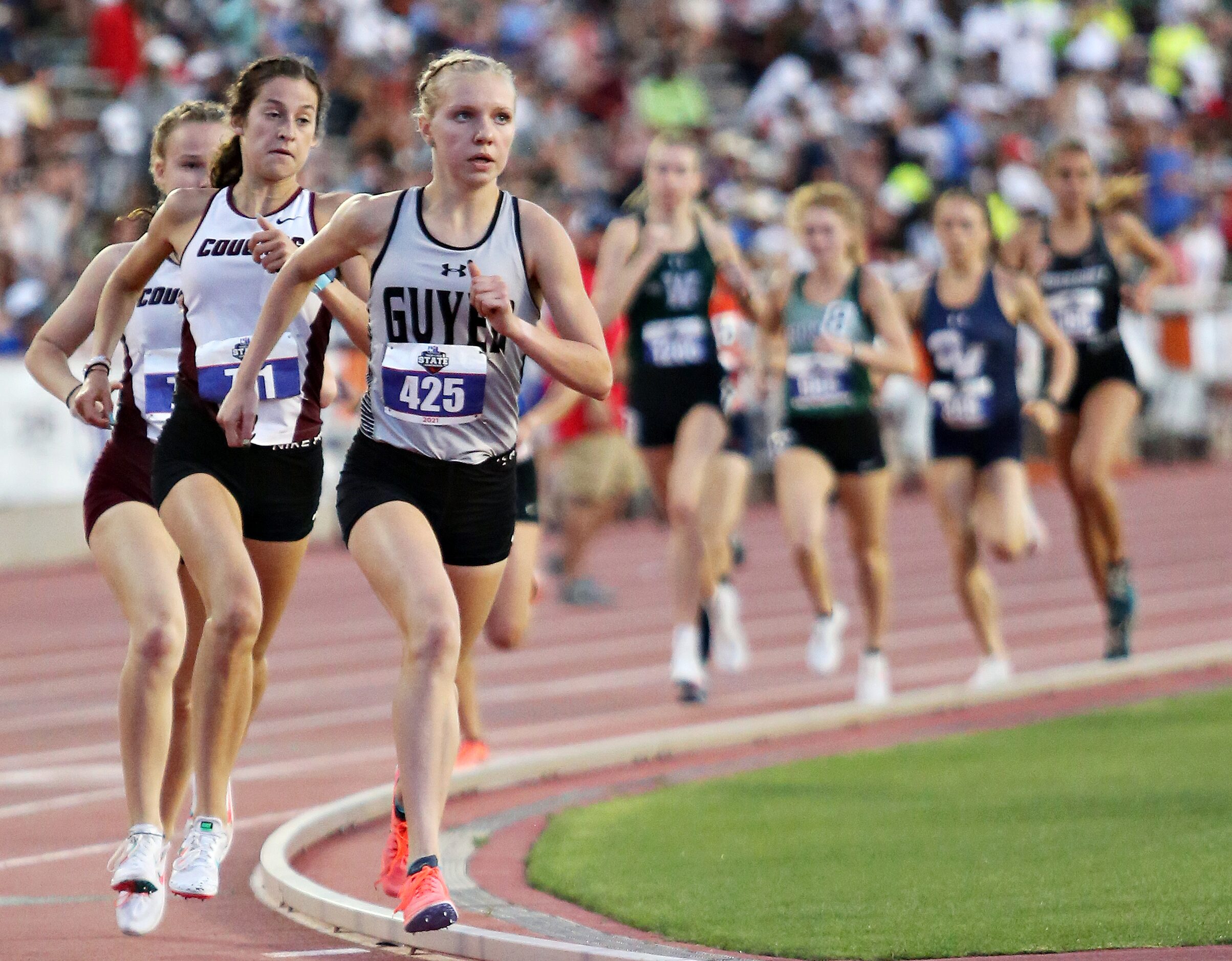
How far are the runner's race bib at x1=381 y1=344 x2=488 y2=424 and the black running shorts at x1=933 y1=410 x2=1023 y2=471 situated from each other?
19.2 feet

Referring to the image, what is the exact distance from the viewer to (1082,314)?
489 inches

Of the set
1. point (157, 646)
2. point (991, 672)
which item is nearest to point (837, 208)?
point (991, 672)

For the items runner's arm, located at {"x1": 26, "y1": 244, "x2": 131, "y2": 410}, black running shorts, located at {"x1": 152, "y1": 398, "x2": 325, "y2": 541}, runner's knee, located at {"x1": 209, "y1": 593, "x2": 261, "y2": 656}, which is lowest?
runner's knee, located at {"x1": 209, "y1": 593, "x2": 261, "y2": 656}

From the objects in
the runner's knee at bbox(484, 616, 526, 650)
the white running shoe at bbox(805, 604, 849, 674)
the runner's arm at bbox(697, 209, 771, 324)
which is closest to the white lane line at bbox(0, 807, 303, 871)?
the runner's knee at bbox(484, 616, 526, 650)

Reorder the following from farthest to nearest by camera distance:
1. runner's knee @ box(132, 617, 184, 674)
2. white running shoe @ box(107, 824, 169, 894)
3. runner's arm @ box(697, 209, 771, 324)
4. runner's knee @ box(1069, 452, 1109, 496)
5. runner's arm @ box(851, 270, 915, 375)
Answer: runner's knee @ box(1069, 452, 1109, 496) < runner's arm @ box(697, 209, 771, 324) < runner's arm @ box(851, 270, 915, 375) < runner's knee @ box(132, 617, 184, 674) < white running shoe @ box(107, 824, 169, 894)

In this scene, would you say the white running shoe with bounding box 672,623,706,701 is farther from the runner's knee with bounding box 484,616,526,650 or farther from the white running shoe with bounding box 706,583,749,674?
the runner's knee with bounding box 484,616,526,650

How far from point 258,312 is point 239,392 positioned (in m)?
0.43

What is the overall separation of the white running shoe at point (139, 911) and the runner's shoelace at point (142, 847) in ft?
0.30

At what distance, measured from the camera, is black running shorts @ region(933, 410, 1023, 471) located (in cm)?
1156

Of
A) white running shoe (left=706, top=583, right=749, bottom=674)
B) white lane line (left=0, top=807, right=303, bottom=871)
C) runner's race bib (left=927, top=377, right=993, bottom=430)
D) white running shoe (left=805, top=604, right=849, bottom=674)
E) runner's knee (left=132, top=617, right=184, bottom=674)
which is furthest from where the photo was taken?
white running shoe (left=706, top=583, right=749, bottom=674)

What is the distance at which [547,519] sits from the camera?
20.3 metres

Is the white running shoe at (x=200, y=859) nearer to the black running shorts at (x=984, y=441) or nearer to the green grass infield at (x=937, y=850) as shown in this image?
the green grass infield at (x=937, y=850)

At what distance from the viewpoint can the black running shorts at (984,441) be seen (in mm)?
11562

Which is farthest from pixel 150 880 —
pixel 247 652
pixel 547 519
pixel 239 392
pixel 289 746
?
pixel 547 519
